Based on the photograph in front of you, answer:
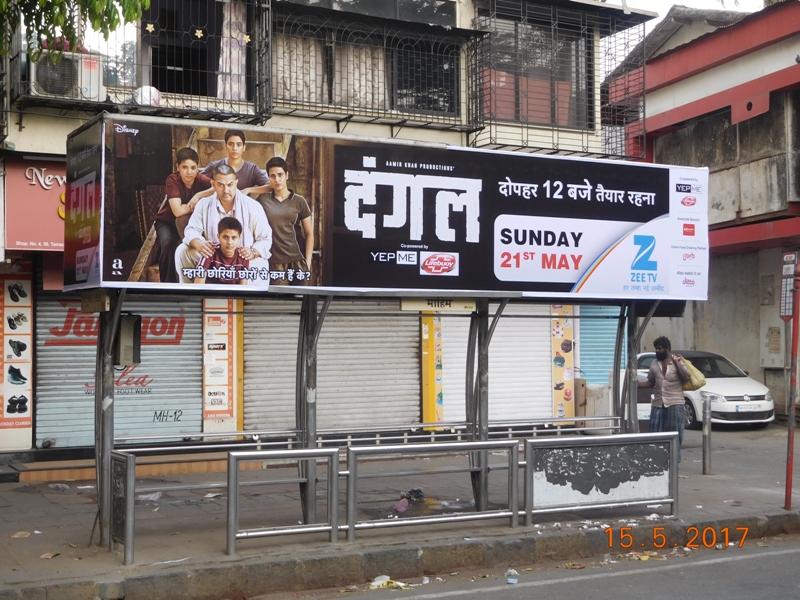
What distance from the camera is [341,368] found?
14.5m

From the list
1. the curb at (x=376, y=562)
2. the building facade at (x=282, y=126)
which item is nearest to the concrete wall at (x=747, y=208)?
the building facade at (x=282, y=126)

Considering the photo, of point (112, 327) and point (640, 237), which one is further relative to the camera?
point (640, 237)

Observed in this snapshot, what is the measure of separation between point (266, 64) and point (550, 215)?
5.49 metres

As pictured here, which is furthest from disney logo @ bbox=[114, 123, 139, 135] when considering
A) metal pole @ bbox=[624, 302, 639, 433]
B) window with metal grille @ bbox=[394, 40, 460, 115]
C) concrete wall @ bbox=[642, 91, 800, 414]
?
concrete wall @ bbox=[642, 91, 800, 414]

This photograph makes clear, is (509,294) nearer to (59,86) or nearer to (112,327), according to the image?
(112,327)

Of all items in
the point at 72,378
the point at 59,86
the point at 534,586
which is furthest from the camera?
the point at 72,378

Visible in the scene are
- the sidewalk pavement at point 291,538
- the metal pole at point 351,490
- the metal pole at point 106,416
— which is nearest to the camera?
the sidewalk pavement at point 291,538

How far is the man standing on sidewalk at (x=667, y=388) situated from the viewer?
13.1 meters

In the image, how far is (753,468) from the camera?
46.7ft

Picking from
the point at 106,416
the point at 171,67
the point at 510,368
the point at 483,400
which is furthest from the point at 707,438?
the point at 171,67

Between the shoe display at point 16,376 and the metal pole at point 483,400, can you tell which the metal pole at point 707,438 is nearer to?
the metal pole at point 483,400

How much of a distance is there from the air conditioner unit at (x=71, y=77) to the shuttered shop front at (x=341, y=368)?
375 centimetres

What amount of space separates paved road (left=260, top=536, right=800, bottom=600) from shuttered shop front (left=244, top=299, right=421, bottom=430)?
5.97 meters

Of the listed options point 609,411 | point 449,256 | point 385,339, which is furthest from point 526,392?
point 449,256
